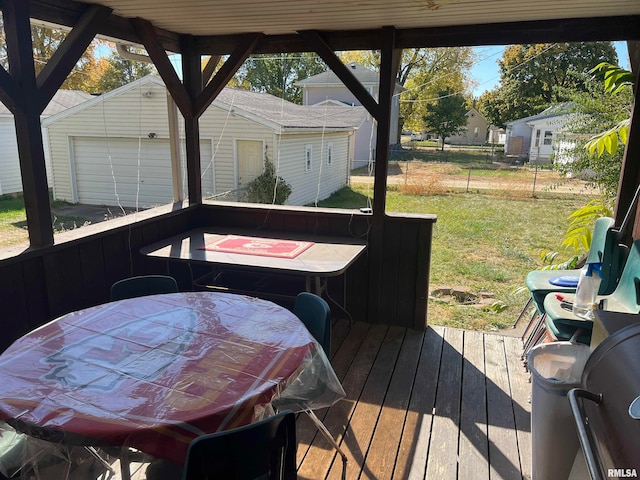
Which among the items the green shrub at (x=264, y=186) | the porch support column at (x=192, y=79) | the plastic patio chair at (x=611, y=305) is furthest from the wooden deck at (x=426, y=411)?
the green shrub at (x=264, y=186)

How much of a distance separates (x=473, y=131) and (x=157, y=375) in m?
17.8

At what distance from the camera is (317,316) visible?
2000 mm

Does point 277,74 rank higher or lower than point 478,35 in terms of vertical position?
higher

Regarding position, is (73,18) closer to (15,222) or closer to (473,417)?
(473,417)

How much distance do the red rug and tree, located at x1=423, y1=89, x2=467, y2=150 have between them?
1403 cm

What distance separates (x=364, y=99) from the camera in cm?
326

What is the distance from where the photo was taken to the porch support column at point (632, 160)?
9.43 ft

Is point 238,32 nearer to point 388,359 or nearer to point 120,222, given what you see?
point 120,222

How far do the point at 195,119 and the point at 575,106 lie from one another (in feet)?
12.6

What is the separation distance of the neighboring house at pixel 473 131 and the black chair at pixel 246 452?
55.0ft

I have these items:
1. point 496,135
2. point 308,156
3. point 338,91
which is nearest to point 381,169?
point 308,156

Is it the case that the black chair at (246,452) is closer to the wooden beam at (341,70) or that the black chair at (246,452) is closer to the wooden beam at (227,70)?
the wooden beam at (341,70)

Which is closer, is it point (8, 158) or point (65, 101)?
point (8, 158)

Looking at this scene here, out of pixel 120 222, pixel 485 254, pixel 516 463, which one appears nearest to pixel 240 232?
pixel 120 222
